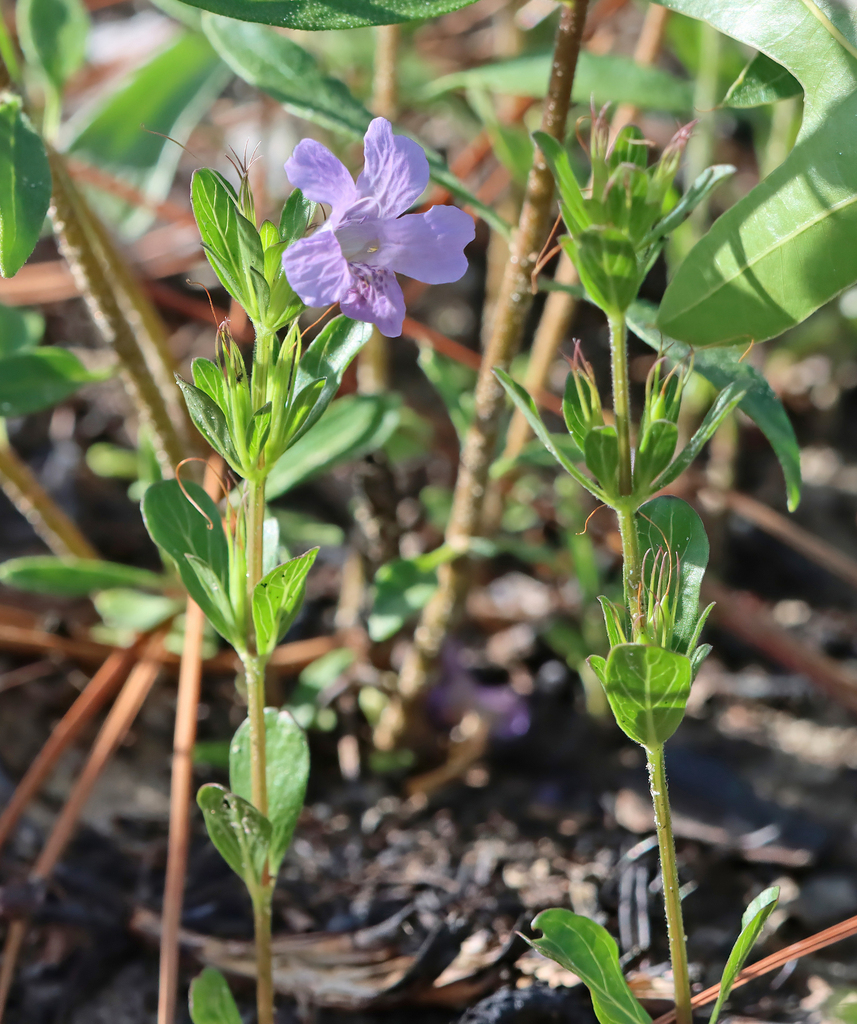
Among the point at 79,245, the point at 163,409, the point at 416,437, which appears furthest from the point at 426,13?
the point at 416,437

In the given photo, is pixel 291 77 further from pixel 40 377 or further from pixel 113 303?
pixel 40 377

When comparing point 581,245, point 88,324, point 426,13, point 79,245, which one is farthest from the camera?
point 88,324

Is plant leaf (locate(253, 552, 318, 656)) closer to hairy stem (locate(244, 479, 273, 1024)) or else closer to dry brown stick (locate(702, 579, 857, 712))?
hairy stem (locate(244, 479, 273, 1024))

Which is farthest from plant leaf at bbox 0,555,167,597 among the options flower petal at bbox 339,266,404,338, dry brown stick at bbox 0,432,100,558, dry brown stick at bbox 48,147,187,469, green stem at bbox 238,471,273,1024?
flower petal at bbox 339,266,404,338

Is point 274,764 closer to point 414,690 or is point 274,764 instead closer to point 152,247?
point 414,690

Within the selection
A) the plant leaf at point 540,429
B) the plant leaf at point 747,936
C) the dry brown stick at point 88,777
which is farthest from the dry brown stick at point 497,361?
the plant leaf at point 747,936

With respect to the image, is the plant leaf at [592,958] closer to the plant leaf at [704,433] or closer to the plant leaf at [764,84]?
the plant leaf at [704,433]

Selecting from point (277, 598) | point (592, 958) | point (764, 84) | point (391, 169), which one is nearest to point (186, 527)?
point (277, 598)
